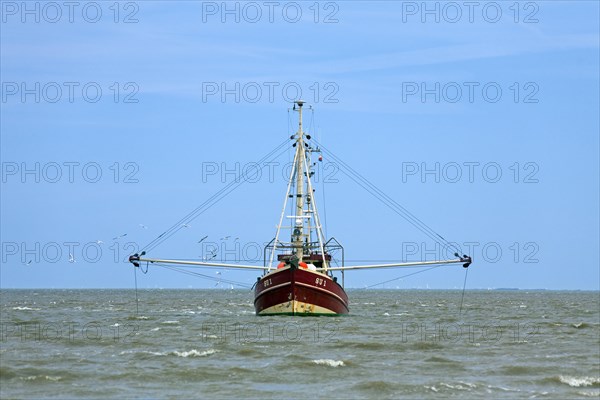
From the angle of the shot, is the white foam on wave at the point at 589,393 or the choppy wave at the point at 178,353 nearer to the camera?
the white foam on wave at the point at 589,393

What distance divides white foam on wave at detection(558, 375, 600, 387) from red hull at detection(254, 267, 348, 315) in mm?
24096

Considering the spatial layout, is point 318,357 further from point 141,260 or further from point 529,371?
point 141,260

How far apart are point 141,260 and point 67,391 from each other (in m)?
32.0

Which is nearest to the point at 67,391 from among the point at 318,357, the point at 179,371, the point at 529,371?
the point at 179,371

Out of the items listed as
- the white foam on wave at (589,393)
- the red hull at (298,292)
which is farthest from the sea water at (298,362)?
the red hull at (298,292)

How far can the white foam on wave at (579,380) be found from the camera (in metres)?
29.8

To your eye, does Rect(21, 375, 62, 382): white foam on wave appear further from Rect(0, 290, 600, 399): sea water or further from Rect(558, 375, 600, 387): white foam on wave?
Rect(558, 375, 600, 387): white foam on wave

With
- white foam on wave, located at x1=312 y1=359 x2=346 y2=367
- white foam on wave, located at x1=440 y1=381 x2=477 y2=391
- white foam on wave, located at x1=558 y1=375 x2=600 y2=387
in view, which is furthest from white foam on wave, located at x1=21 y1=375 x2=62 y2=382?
white foam on wave, located at x1=558 y1=375 x2=600 y2=387

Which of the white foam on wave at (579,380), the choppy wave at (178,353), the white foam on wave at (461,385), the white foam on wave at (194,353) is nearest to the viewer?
the white foam on wave at (461,385)

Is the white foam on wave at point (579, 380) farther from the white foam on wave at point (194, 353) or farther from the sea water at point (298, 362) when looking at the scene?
the white foam on wave at point (194, 353)

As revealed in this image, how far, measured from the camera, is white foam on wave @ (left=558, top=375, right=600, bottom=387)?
2983cm

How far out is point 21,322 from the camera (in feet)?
199

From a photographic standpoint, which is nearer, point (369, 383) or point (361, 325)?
point (369, 383)

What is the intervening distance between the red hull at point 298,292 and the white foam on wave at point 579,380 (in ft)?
79.1
